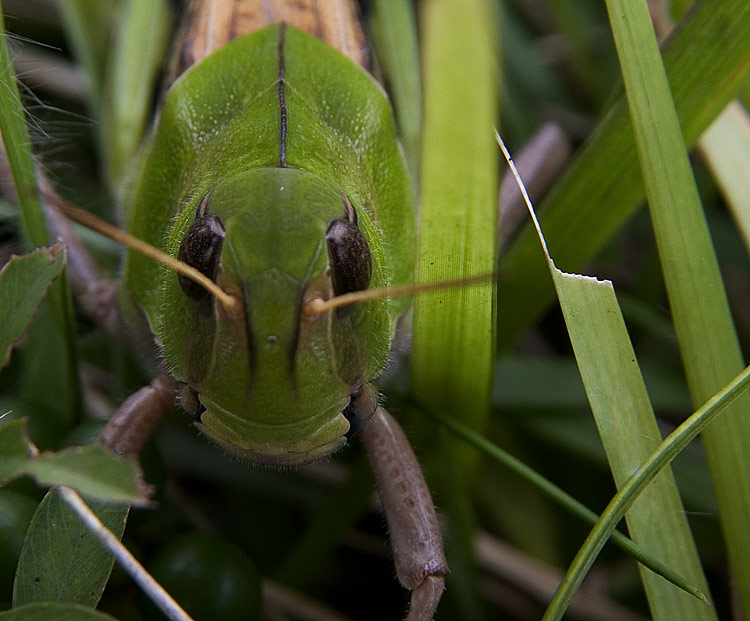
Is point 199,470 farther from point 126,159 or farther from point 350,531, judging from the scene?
point 126,159

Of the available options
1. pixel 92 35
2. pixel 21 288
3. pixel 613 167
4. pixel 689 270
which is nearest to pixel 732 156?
pixel 613 167

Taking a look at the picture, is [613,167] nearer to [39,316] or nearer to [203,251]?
[203,251]

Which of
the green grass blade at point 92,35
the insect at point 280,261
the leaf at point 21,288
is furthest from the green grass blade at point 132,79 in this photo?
the leaf at point 21,288

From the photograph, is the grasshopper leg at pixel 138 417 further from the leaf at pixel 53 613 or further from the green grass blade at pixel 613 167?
the green grass blade at pixel 613 167

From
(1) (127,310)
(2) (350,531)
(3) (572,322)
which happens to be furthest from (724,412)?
(1) (127,310)

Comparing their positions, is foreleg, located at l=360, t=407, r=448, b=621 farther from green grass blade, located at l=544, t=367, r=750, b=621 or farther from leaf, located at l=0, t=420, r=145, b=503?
leaf, located at l=0, t=420, r=145, b=503
